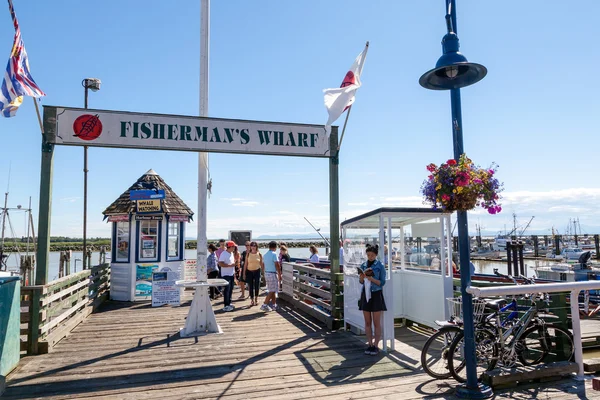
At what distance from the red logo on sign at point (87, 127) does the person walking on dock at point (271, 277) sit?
4500 mm

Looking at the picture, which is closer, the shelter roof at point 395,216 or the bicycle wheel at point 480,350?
the bicycle wheel at point 480,350

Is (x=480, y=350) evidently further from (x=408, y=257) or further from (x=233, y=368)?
(x=408, y=257)

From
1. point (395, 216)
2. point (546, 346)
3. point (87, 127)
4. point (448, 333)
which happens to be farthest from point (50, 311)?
point (546, 346)

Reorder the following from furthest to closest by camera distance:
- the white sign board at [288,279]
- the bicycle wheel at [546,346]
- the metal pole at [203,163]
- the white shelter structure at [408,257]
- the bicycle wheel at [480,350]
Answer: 1. the white sign board at [288,279]
2. the metal pole at [203,163]
3. the white shelter structure at [408,257]
4. the bicycle wheel at [546,346]
5. the bicycle wheel at [480,350]

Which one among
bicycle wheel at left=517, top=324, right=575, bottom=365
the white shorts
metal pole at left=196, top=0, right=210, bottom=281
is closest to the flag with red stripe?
metal pole at left=196, top=0, right=210, bottom=281

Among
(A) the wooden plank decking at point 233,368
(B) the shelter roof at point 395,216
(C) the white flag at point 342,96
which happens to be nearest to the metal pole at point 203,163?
(A) the wooden plank decking at point 233,368

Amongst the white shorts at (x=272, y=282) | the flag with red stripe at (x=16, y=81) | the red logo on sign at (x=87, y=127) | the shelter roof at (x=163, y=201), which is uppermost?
the flag with red stripe at (x=16, y=81)

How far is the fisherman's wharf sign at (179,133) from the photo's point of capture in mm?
6598

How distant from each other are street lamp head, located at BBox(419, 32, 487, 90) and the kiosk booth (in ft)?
27.2

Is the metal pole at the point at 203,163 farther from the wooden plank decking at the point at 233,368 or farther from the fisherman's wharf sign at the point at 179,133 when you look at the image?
the wooden plank decking at the point at 233,368

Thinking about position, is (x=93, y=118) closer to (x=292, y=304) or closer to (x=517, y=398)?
(x=292, y=304)

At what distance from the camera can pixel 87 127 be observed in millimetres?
6648

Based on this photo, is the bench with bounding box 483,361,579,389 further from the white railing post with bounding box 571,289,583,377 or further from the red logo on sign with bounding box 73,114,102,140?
the red logo on sign with bounding box 73,114,102,140

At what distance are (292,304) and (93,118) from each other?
19.9 ft
